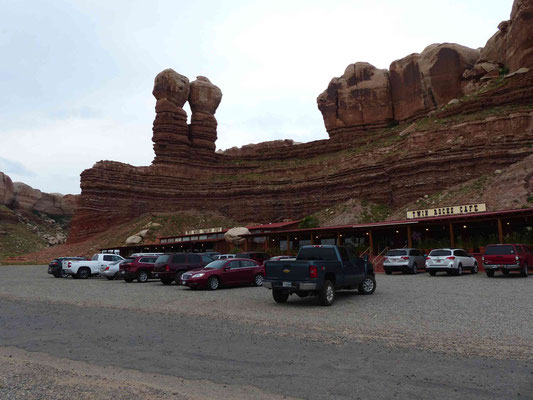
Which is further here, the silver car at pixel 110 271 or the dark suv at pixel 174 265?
the silver car at pixel 110 271

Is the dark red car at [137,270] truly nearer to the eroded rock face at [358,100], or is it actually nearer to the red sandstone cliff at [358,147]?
the red sandstone cliff at [358,147]

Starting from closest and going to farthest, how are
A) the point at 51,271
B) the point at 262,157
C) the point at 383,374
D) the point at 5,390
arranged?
the point at 5,390, the point at 383,374, the point at 51,271, the point at 262,157

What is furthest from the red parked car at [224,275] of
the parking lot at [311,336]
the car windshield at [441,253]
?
the car windshield at [441,253]

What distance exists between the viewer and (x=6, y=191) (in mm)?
97375

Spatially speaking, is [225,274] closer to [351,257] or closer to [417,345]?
[351,257]

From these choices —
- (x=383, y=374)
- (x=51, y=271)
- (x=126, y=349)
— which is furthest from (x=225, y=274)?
(x=51, y=271)

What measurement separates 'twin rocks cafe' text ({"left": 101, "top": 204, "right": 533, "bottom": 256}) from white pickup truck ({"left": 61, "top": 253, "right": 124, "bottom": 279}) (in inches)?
671

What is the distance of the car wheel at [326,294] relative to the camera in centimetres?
1280

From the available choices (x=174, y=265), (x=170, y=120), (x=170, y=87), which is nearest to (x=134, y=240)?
(x=170, y=120)

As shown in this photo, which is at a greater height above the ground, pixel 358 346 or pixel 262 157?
pixel 262 157

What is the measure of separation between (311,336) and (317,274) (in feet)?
14.4

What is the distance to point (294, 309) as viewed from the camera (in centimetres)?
1247

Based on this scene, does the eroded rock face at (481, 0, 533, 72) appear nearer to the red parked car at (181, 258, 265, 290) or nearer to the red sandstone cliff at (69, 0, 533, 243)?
the red sandstone cliff at (69, 0, 533, 243)

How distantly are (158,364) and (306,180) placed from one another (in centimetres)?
6379
